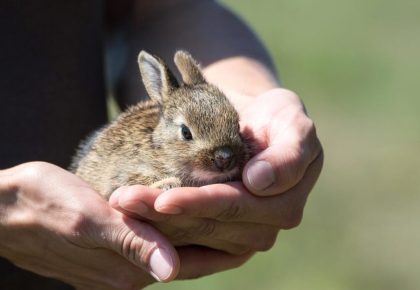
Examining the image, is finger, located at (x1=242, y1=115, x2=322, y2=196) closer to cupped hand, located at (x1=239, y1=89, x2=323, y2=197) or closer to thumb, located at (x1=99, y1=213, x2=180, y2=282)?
cupped hand, located at (x1=239, y1=89, x2=323, y2=197)

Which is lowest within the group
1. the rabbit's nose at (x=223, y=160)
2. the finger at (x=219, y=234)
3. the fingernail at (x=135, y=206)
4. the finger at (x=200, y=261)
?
the finger at (x=200, y=261)

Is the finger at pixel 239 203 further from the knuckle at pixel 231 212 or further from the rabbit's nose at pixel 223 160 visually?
the rabbit's nose at pixel 223 160

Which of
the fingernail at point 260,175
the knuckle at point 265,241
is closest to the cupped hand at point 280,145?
the fingernail at point 260,175

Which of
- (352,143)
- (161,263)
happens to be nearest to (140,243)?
(161,263)

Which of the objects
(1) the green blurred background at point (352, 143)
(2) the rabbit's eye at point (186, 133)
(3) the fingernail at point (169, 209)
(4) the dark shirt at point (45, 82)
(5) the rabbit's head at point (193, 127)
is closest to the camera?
(3) the fingernail at point (169, 209)

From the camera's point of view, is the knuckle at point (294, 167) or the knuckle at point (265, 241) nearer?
the knuckle at point (294, 167)

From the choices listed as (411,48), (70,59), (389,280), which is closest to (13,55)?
(70,59)

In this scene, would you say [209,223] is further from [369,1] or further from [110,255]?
[369,1]
